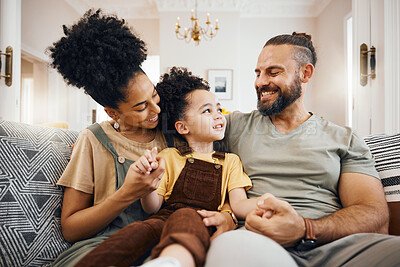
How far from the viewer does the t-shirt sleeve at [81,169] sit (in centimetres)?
109

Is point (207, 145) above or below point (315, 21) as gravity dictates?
below

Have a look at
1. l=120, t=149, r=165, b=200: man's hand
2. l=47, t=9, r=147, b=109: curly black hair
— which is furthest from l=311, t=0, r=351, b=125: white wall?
l=120, t=149, r=165, b=200: man's hand

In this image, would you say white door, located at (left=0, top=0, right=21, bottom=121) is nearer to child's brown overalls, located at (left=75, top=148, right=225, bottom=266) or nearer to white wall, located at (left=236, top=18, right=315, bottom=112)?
child's brown overalls, located at (left=75, top=148, right=225, bottom=266)

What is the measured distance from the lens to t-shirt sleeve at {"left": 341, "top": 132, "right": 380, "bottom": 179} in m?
1.22

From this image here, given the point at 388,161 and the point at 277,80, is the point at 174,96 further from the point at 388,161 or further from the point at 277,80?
the point at 388,161

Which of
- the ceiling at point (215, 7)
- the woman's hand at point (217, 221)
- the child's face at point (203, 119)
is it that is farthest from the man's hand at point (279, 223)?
the ceiling at point (215, 7)

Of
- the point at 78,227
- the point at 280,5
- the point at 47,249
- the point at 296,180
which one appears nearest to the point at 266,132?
the point at 296,180

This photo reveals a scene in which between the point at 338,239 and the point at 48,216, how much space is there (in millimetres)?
1076

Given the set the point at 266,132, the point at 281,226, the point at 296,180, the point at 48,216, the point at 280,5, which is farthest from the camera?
the point at 280,5

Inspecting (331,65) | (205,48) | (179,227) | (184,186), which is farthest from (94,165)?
(331,65)

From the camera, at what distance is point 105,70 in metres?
1.14

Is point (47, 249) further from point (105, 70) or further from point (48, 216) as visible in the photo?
point (105, 70)

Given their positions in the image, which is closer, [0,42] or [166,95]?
[166,95]

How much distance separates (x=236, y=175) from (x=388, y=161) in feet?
2.21
